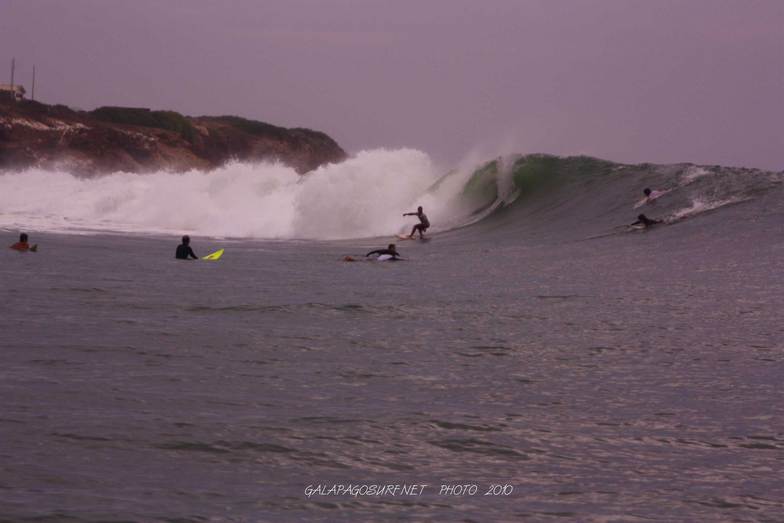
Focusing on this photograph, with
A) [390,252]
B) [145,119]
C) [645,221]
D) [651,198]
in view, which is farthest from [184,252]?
[145,119]

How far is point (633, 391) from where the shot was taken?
690 cm

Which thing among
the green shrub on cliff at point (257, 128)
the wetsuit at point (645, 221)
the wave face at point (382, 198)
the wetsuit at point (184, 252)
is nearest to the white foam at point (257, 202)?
the wave face at point (382, 198)

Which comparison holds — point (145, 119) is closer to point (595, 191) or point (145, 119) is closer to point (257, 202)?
point (257, 202)

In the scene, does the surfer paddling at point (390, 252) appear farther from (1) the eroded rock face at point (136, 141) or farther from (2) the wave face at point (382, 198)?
(1) the eroded rock face at point (136, 141)

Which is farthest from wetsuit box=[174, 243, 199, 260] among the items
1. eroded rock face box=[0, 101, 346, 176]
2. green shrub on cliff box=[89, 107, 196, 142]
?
green shrub on cliff box=[89, 107, 196, 142]

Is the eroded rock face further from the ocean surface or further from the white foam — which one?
the ocean surface

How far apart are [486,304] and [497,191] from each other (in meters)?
20.1

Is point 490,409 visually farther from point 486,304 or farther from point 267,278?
point 267,278

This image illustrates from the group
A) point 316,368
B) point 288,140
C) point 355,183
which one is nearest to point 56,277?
point 316,368

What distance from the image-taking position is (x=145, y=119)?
276 feet

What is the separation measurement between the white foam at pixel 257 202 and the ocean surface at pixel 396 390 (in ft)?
51.2

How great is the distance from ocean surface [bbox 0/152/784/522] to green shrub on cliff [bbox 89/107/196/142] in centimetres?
6883

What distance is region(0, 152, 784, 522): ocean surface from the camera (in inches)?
188

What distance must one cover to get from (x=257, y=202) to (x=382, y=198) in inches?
245
